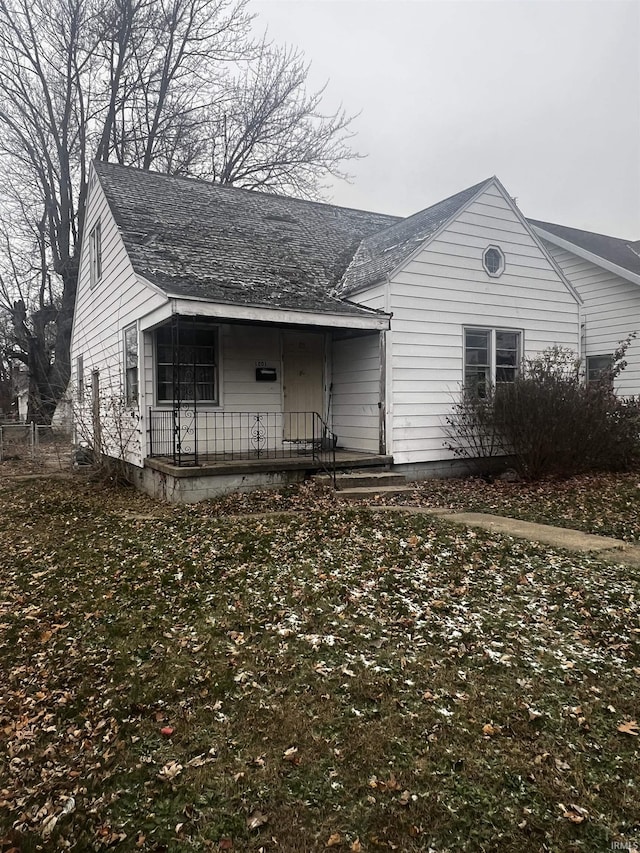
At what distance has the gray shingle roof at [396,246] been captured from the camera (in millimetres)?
10117

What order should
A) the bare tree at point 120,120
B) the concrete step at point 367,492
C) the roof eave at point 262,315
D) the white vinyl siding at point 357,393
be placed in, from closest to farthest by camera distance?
the roof eave at point 262,315 → the concrete step at point 367,492 → the white vinyl siding at point 357,393 → the bare tree at point 120,120

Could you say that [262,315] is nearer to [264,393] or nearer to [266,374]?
[266,374]

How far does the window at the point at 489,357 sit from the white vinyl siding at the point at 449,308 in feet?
0.52

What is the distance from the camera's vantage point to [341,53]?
1980 centimetres

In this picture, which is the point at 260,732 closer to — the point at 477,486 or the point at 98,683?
the point at 98,683

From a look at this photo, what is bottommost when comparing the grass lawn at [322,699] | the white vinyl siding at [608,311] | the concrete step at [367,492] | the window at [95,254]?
the grass lawn at [322,699]

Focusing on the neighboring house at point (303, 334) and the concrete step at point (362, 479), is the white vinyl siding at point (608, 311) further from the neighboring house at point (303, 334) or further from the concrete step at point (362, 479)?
the concrete step at point (362, 479)

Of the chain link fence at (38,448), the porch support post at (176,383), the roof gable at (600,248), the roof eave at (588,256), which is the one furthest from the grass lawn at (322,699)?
the roof gable at (600,248)

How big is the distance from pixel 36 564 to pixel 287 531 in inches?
105

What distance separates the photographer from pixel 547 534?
6230 mm

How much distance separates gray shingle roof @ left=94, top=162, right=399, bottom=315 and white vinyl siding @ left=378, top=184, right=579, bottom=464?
1158 mm

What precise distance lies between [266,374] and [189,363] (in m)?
1.48

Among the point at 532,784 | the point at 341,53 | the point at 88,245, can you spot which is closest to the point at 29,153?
the point at 88,245

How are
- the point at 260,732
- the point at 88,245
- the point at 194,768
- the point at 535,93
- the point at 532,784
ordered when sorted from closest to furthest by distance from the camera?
1. the point at 532,784
2. the point at 194,768
3. the point at 260,732
4. the point at 88,245
5. the point at 535,93
